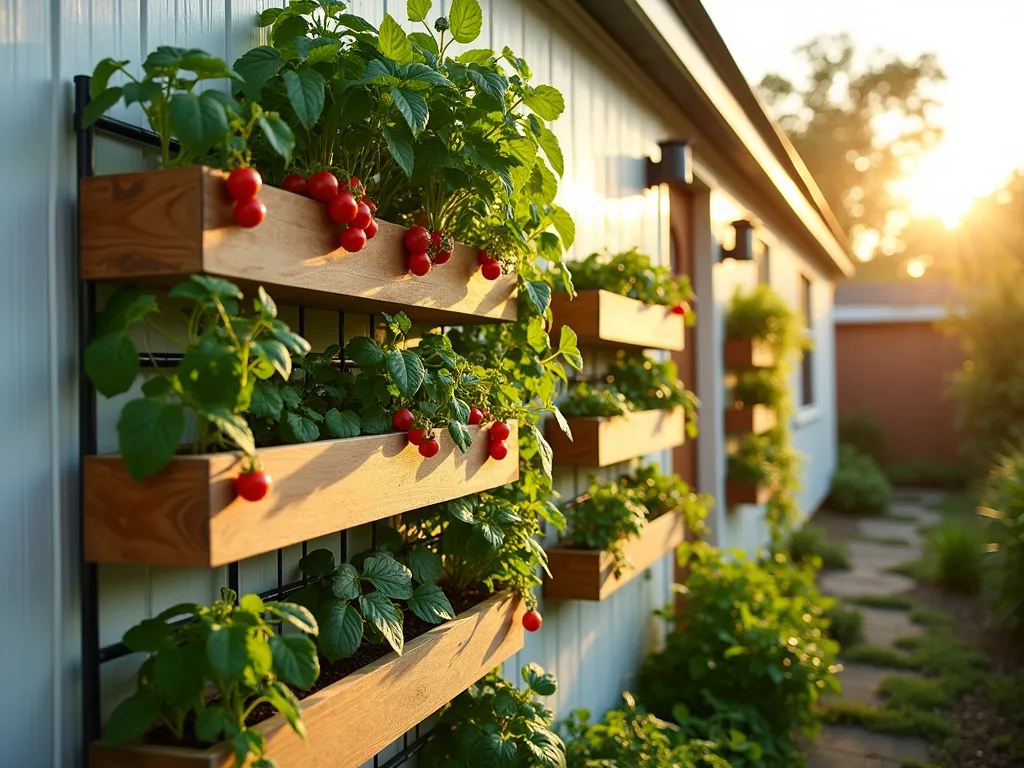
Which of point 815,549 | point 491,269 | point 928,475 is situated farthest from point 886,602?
point 928,475

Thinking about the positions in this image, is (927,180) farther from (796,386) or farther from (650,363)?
(650,363)

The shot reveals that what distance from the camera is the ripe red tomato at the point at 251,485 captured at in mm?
1172

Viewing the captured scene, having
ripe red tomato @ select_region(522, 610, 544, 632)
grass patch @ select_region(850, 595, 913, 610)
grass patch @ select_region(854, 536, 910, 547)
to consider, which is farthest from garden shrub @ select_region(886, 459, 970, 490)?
ripe red tomato @ select_region(522, 610, 544, 632)

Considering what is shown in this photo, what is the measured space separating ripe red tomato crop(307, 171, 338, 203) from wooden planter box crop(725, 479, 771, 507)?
4147mm

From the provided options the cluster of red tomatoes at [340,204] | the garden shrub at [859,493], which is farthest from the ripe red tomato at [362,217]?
the garden shrub at [859,493]

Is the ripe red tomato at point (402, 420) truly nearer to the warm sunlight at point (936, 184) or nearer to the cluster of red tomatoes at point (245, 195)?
the cluster of red tomatoes at point (245, 195)

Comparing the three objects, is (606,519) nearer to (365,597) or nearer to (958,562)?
(365,597)

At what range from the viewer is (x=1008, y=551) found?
4992mm

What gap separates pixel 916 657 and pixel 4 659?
15.2ft

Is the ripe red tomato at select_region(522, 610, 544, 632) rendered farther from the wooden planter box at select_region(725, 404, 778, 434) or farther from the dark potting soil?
the wooden planter box at select_region(725, 404, 778, 434)

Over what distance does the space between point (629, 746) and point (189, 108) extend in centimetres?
209

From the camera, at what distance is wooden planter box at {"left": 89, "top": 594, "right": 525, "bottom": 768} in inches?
47.8

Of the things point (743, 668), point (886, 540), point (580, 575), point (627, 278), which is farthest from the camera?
point (886, 540)

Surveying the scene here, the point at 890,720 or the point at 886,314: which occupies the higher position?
the point at 886,314
